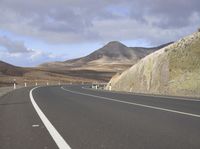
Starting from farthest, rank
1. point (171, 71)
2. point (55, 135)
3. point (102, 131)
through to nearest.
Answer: point (171, 71) → point (102, 131) → point (55, 135)

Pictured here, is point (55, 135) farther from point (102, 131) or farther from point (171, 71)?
point (171, 71)

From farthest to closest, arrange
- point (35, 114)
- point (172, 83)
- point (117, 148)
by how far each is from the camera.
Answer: point (172, 83), point (35, 114), point (117, 148)

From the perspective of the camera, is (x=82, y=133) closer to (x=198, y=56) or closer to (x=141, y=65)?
(x=198, y=56)

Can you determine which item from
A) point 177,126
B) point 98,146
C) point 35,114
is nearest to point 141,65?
point 35,114

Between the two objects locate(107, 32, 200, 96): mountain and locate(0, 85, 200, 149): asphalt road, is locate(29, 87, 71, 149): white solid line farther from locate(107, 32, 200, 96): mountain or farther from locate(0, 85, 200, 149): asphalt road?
locate(107, 32, 200, 96): mountain

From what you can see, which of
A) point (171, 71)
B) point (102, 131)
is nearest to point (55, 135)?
point (102, 131)

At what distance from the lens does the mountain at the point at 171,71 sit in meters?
38.6

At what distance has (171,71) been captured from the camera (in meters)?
42.2

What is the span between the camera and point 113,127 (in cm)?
1250

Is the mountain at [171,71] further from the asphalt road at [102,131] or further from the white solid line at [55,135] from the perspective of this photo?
the white solid line at [55,135]

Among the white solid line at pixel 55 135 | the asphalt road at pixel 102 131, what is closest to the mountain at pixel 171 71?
the asphalt road at pixel 102 131

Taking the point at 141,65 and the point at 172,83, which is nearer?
the point at 172,83

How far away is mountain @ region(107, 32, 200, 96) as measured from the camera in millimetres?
38622

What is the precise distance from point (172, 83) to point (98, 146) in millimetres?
31054
